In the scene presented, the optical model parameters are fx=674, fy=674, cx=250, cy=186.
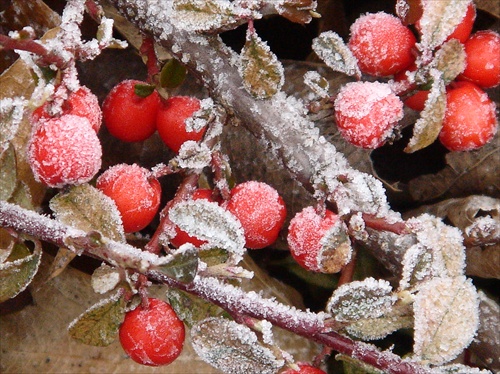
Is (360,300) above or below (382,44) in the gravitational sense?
below

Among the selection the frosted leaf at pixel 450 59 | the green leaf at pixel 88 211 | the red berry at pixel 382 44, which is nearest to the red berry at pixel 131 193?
the green leaf at pixel 88 211

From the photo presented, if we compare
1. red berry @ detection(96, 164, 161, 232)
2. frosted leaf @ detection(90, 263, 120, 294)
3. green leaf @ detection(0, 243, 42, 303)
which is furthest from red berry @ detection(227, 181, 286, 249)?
green leaf @ detection(0, 243, 42, 303)

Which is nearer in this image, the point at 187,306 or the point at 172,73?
the point at 187,306

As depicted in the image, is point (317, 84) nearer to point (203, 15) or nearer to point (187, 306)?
point (203, 15)

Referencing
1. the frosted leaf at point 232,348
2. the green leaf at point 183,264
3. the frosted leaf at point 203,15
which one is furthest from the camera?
the frosted leaf at point 203,15

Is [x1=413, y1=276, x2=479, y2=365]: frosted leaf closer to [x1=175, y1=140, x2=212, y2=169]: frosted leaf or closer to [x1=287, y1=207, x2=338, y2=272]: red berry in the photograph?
[x1=287, y1=207, x2=338, y2=272]: red berry

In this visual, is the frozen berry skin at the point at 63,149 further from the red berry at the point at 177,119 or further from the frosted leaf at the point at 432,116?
the frosted leaf at the point at 432,116

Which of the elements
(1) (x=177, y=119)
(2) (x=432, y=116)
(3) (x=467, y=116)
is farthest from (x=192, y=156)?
(3) (x=467, y=116)
